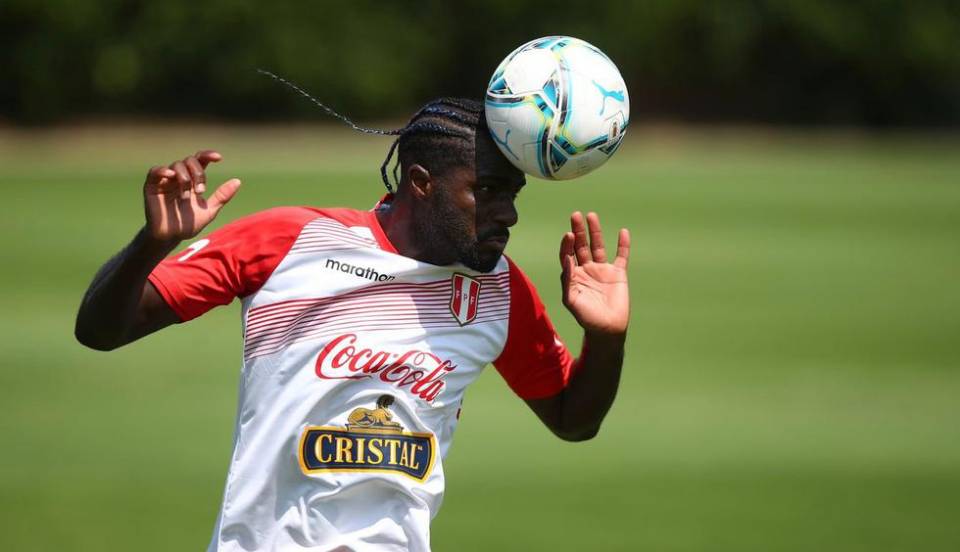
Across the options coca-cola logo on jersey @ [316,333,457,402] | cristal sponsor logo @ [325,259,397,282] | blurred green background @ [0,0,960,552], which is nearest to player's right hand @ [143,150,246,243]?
cristal sponsor logo @ [325,259,397,282]

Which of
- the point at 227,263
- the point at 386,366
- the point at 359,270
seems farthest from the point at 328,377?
the point at 227,263

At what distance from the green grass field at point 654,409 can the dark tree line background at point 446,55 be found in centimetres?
2218

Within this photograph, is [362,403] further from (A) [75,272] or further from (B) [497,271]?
(A) [75,272]

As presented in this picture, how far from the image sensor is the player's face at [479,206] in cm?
439

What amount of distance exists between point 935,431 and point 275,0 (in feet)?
134

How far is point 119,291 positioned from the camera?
401 cm

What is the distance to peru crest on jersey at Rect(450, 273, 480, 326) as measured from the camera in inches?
179

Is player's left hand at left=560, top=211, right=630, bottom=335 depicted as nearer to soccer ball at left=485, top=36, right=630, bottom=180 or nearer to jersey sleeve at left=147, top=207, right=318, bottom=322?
soccer ball at left=485, top=36, right=630, bottom=180

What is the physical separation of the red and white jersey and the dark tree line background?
136 ft

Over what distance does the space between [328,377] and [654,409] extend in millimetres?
7398

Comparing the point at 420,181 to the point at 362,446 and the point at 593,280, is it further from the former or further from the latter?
the point at 362,446

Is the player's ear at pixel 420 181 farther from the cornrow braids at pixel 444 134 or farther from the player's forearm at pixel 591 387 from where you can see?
the player's forearm at pixel 591 387

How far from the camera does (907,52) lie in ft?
173

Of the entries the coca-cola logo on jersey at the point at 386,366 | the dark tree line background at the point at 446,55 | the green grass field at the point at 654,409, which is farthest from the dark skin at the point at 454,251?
the dark tree line background at the point at 446,55
